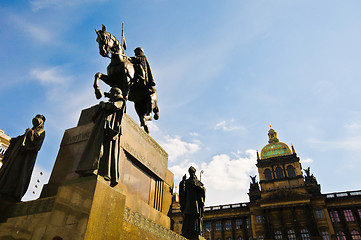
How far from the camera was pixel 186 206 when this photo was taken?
8.39m

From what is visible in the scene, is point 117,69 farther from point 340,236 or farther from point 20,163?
point 340,236

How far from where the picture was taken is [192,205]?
27.5 feet

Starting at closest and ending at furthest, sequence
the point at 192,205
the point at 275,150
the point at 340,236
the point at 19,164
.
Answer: the point at 19,164 < the point at 192,205 < the point at 340,236 < the point at 275,150

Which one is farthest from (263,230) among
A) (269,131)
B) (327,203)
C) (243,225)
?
(269,131)

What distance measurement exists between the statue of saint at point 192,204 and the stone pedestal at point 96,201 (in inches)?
31.8

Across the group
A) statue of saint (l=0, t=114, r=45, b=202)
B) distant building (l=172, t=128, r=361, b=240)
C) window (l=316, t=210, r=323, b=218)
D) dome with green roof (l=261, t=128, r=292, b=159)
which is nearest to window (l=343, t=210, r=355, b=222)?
distant building (l=172, t=128, r=361, b=240)

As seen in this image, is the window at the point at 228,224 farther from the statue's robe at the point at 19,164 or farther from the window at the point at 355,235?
the statue's robe at the point at 19,164

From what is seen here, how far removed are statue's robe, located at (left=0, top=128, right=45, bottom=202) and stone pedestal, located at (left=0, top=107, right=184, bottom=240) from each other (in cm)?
39

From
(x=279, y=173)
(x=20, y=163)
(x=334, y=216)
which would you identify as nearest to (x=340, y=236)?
(x=334, y=216)

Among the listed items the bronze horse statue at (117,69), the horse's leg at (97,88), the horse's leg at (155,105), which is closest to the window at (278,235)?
the horse's leg at (155,105)

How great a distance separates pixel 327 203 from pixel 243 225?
17.6 metres

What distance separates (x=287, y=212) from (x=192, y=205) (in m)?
51.1

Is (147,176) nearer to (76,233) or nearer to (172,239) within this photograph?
(172,239)

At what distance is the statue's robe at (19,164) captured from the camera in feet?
17.4
